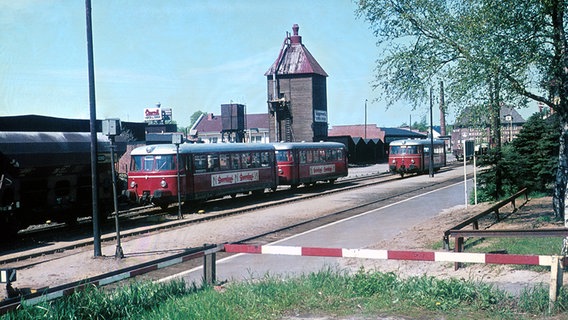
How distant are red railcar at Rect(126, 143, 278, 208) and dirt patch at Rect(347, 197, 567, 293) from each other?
957 cm

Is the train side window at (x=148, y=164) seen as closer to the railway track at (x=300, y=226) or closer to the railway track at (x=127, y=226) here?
the railway track at (x=127, y=226)

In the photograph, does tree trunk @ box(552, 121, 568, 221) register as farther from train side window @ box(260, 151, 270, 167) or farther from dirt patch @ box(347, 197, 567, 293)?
train side window @ box(260, 151, 270, 167)

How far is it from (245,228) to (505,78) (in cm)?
886

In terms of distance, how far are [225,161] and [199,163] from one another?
1.95 metres

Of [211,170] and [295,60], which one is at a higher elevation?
[295,60]

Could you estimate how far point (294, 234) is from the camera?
56.1 ft

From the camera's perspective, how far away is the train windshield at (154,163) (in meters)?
23.4

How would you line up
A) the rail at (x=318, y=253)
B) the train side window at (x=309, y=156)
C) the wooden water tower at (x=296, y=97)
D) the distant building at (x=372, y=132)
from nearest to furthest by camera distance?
the rail at (x=318, y=253)
the train side window at (x=309, y=156)
the wooden water tower at (x=296, y=97)
the distant building at (x=372, y=132)

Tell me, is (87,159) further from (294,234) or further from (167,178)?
(294,234)

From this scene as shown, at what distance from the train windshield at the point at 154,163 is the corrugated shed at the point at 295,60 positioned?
44.9 meters

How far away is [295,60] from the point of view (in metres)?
68.8

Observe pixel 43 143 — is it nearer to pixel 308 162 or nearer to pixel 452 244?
pixel 452 244

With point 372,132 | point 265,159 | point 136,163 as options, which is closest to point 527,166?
point 265,159

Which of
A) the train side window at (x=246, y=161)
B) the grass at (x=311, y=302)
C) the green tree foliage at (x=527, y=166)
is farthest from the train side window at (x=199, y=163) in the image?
the grass at (x=311, y=302)
